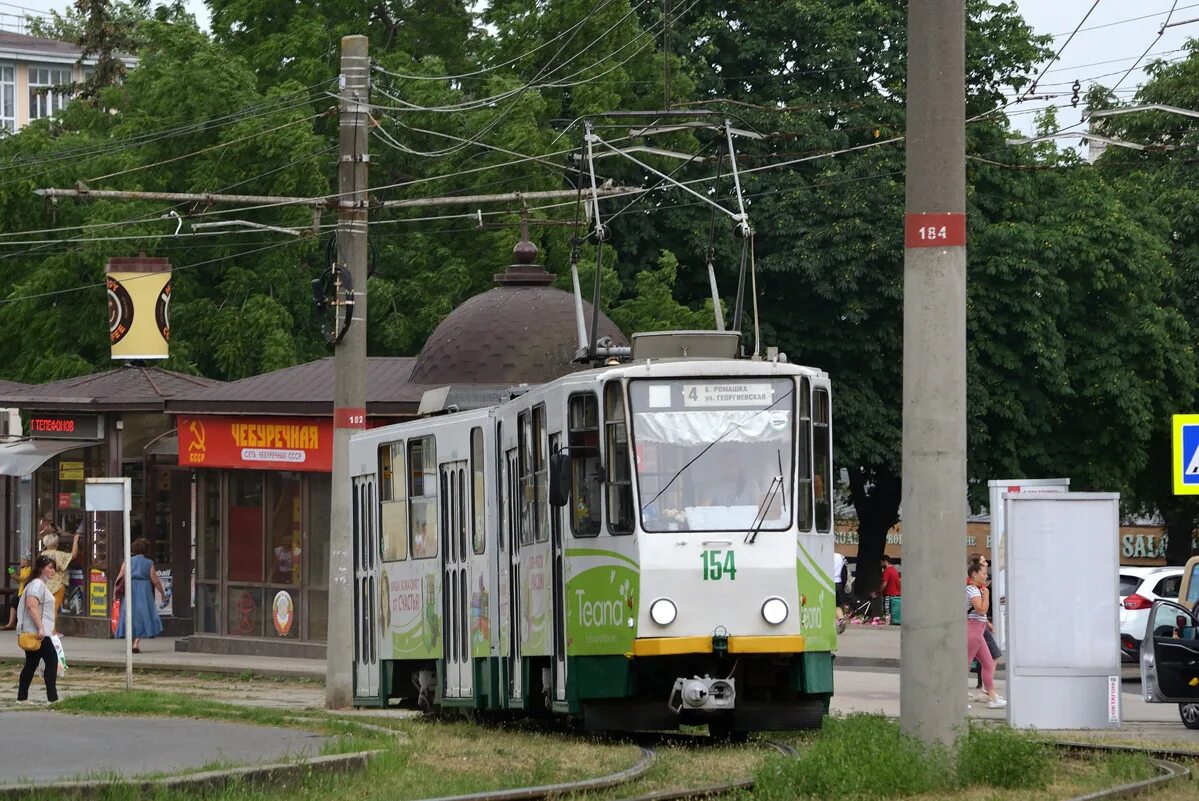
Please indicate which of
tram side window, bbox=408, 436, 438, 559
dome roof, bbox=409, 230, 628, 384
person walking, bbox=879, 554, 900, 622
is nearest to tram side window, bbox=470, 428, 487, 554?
tram side window, bbox=408, 436, 438, 559

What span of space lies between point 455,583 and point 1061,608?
18.2ft

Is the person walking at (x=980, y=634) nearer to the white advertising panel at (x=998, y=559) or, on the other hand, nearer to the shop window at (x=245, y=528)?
the white advertising panel at (x=998, y=559)

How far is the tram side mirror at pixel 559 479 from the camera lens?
1573 centimetres

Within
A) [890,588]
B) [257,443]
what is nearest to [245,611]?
[257,443]

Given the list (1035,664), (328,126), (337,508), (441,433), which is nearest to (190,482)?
(328,126)

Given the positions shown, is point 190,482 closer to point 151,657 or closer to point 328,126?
point 151,657

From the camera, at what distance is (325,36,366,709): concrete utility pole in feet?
74.8

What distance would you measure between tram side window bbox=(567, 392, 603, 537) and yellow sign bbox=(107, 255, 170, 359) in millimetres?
20248

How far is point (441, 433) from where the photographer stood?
19.9 meters

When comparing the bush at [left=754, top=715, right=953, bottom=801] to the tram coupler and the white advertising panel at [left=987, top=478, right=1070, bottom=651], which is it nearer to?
the tram coupler

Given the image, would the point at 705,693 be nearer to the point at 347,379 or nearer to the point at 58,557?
the point at 347,379

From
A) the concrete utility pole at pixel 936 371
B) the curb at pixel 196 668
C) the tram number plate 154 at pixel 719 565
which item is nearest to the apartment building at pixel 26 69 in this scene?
the curb at pixel 196 668

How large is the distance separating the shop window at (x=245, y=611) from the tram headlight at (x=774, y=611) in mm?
19081

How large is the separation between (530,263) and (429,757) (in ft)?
68.3
